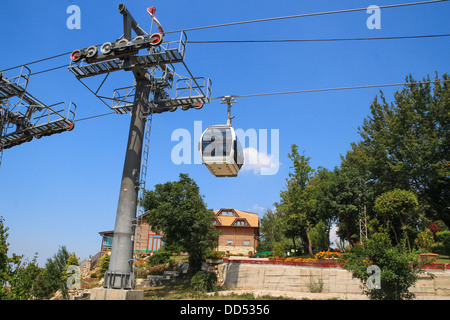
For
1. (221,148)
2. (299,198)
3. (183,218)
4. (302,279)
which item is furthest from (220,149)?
(299,198)

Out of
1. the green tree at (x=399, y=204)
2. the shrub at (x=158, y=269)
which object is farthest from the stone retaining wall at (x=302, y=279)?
the green tree at (x=399, y=204)

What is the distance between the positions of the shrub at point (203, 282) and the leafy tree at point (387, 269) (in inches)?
524

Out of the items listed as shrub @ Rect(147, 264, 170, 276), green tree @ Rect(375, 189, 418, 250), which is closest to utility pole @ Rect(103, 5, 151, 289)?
shrub @ Rect(147, 264, 170, 276)

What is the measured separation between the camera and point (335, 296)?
70.3 ft

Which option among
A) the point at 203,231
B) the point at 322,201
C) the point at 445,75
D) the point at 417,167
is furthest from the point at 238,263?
the point at 445,75

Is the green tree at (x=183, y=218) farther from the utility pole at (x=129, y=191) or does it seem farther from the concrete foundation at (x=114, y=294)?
the concrete foundation at (x=114, y=294)

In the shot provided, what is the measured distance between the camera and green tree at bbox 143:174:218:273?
91.8 feet

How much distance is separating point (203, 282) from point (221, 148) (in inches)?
627

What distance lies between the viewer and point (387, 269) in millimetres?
15594

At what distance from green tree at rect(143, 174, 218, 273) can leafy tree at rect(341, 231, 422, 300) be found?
14703 mm

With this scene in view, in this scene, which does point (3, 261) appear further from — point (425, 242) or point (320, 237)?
point (320, 237)

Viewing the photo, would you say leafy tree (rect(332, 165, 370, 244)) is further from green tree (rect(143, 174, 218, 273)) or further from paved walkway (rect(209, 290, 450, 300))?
green tree (rect(143, 174, 218, 273))

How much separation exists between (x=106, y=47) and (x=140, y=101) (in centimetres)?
284

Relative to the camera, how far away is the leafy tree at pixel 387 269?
1542 centimetres
